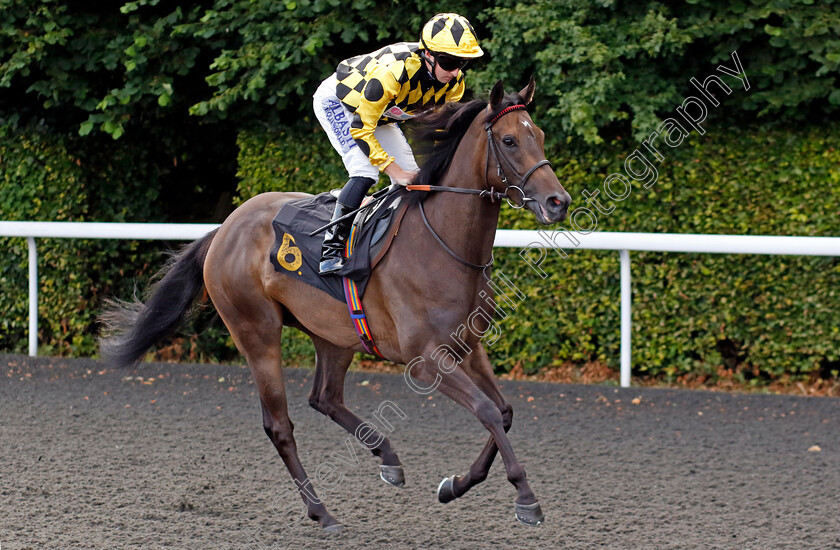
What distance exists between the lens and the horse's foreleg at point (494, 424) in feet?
10.9

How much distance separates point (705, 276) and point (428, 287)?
3349mm

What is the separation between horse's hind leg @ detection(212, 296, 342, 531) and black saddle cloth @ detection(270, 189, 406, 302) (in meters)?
0.30

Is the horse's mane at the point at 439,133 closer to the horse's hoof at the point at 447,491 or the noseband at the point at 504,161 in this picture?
the noseband at the point at 504,161

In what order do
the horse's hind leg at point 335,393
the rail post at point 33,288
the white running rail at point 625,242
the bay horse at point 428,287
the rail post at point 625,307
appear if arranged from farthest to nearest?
the rail post at point 33,288 → the rail post at point 625,307 → the white running rail at point 625,242 → the horse's hind leg at point 335,393 → the bay horse at point 428,287

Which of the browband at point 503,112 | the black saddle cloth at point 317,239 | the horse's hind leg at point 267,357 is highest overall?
the browband at point 503,112

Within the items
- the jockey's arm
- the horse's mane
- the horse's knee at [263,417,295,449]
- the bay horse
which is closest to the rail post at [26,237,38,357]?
the bay horse

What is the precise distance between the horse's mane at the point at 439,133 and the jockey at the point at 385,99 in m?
0.07

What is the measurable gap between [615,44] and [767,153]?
4.25 ft

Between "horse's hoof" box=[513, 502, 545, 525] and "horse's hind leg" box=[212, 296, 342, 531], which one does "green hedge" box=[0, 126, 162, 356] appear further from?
"horse's hoof" box=[513, 502, 545, 525]

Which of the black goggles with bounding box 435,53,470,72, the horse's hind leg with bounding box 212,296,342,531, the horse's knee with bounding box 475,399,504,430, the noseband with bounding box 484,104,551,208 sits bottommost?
the horse's hind leg with bounding box 212,296,342,531

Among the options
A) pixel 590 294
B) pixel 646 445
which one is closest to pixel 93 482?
pixel 646 445

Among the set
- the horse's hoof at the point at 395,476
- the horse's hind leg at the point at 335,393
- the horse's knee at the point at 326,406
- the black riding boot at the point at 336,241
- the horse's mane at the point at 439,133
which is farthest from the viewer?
the horse's knee at the point at 326,406

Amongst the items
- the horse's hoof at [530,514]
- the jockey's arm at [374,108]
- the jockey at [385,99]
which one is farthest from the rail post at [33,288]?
the horse's hoof at [530,514]

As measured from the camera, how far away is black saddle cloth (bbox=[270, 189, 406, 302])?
394cm
